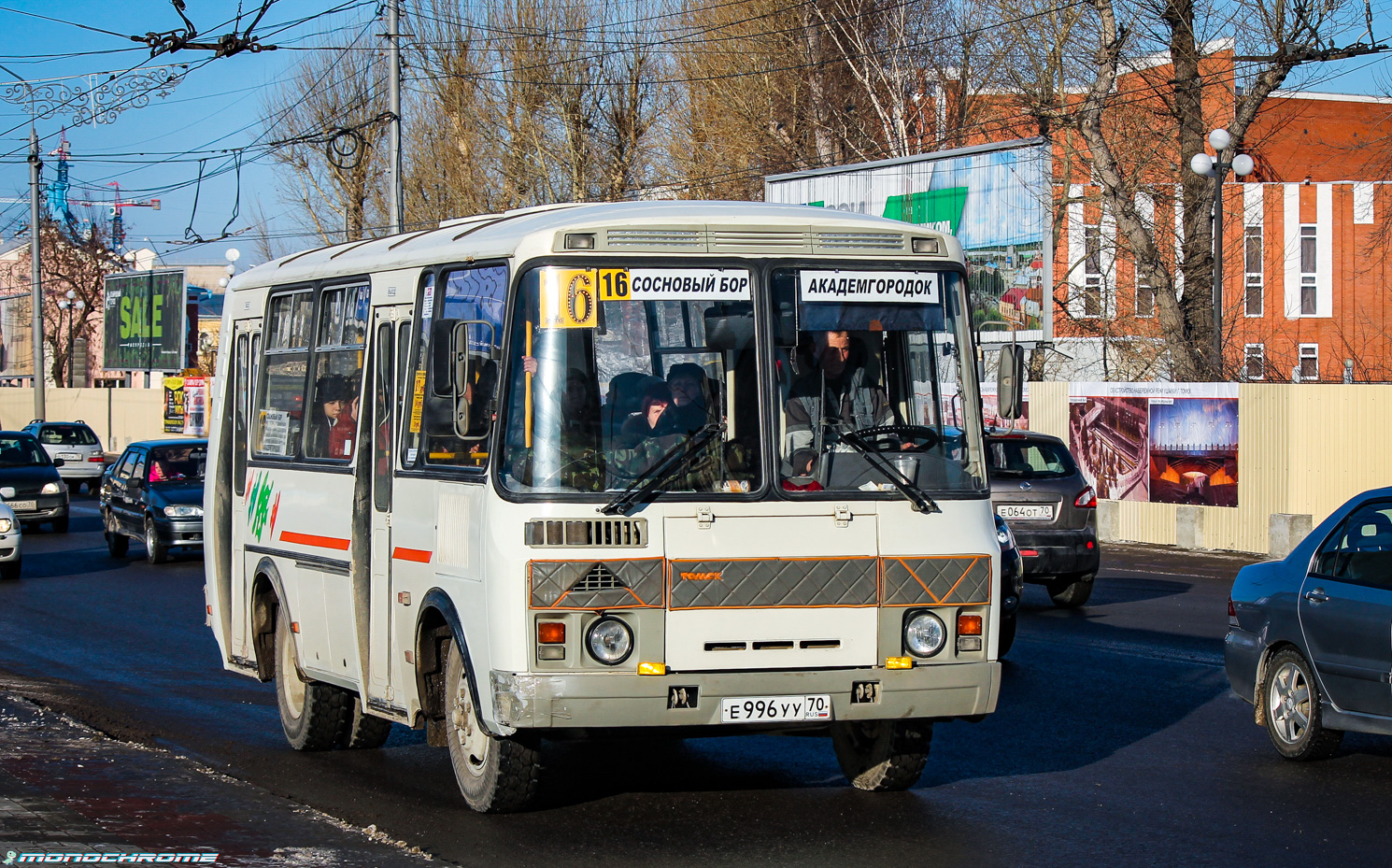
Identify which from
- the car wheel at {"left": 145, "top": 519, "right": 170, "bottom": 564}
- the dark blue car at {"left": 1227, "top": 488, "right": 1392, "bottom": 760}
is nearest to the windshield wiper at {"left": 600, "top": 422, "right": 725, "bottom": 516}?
the dark blue car at {"left": 1227, "top": 488, "right": 1392, "bottom": 760}

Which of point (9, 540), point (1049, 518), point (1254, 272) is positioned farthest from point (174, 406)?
point (1049, 518)

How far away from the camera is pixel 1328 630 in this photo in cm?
862

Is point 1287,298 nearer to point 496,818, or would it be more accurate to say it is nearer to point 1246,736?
point 1246,736

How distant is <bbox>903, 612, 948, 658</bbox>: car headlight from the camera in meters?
7.12

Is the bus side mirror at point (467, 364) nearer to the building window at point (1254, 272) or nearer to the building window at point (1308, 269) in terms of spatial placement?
the building window at point (1254, 272)

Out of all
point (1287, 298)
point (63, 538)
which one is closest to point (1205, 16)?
point (1287, 298)

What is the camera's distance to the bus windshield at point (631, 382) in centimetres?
687

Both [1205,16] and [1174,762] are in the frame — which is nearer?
[1174,762]

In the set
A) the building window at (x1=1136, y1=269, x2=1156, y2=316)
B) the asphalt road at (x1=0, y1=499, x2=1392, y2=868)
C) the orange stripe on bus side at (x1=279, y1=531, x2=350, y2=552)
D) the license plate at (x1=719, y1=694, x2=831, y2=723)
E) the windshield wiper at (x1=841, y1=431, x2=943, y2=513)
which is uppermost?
the building window at (x1=1136, y1=269, x2=1156, y2=316)

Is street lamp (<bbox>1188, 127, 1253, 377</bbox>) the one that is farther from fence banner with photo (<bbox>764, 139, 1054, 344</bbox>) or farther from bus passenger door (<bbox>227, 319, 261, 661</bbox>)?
bus passenger door (<bbox>227, 319, 261, 661</bbox>)

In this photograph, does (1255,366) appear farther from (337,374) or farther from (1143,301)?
(337,374)

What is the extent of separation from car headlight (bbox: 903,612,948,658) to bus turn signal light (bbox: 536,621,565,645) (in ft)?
4.94

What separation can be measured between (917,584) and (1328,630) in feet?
9.27

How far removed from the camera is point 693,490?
6.92 metres
